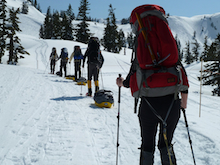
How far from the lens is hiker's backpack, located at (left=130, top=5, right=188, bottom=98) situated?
6.35 ft

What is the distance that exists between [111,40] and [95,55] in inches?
1861

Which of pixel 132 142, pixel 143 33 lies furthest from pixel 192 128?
pixel 143 33

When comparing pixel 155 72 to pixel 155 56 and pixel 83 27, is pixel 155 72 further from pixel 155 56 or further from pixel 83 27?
pixel 83 27

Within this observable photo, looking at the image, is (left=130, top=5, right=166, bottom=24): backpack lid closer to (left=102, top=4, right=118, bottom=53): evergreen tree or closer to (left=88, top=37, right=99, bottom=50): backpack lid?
(left=88, top=37, right=99, bottom=50): backpack lid

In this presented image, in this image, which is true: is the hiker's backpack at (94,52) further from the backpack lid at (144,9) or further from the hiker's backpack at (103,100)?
the backpack lid at (144,9)

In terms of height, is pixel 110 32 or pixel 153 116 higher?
pixel 110 32

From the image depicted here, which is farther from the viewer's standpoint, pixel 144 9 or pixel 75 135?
pixel 75 135

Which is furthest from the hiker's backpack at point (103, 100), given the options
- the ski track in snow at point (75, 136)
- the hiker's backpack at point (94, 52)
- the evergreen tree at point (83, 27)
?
the evergreen tree at point (83, 27)

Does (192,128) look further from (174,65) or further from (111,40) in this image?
(111,40)

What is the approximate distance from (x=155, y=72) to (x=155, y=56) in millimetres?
168

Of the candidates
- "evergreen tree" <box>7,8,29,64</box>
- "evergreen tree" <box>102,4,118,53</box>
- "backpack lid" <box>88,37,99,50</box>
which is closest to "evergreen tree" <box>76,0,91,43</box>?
"evergreen tree" <box>102,4,118,53</box>

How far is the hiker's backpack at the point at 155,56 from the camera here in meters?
1.93

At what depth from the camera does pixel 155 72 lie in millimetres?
1940

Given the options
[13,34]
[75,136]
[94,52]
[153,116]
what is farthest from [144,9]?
[13,34]
